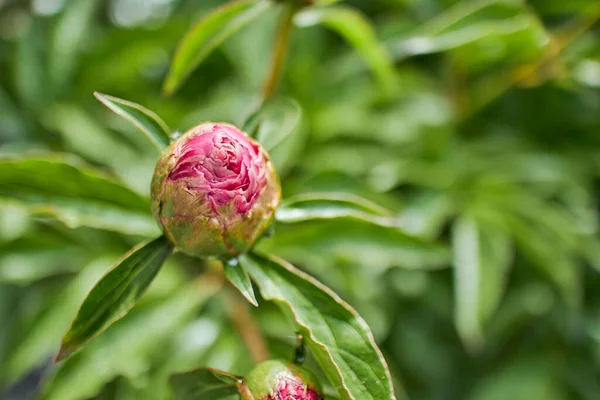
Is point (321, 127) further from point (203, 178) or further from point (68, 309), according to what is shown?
point (203, 178)

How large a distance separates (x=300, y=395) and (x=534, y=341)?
2.73 feet

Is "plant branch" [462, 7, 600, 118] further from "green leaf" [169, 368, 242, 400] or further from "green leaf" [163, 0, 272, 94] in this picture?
"green leaf" [169, 368, 242, 400]

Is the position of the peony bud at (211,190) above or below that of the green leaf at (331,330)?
above

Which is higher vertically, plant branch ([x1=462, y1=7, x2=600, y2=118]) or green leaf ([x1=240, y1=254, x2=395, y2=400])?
green leaf ([x1=240, y1=254, x2=395, y2=400])

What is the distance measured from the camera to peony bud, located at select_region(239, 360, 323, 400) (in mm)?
519

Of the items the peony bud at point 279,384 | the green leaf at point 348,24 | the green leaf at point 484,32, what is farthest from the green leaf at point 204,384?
the green leaf at point 484,32

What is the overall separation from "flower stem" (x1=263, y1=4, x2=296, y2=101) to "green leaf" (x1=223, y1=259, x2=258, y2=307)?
0.29 m

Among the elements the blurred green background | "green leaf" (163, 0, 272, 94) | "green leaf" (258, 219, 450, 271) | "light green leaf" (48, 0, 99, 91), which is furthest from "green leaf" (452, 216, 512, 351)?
"light green leaf" (48, 0, 99, 91)

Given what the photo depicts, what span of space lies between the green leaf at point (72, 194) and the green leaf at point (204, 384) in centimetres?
18

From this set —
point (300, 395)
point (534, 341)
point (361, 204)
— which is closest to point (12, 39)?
point (361, 204)

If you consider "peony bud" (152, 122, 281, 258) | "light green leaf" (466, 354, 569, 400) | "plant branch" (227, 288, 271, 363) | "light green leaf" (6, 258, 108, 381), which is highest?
"peony bud" (152, 122, 281, 258)

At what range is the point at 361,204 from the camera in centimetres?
66

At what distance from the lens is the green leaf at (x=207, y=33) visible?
27.0 inches

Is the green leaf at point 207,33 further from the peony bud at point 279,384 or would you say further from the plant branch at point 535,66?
the plant branch at point 535,66
